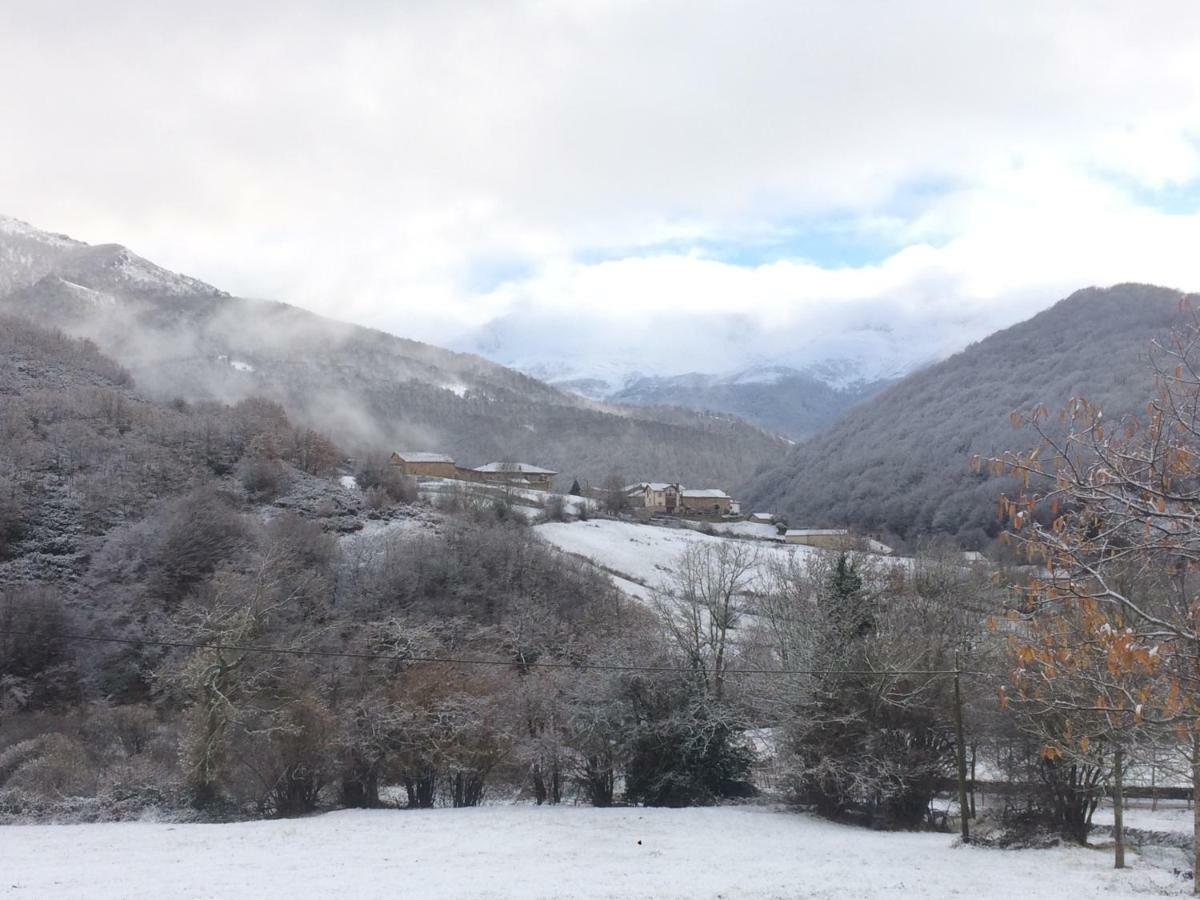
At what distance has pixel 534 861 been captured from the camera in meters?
17.8

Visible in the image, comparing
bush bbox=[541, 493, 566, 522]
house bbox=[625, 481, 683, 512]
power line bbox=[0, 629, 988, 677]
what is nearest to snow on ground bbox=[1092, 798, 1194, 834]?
power line bbox=[0, 629, 988, 677]

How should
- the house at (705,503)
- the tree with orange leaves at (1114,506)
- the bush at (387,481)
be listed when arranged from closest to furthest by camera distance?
the tree with orange leaves at (1114,506) → the bush at (387,481) → the house at (705,503)

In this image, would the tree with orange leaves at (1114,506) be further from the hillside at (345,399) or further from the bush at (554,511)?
the hillside at (345,399)

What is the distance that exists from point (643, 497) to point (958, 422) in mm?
53510

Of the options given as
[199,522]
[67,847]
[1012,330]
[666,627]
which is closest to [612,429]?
[1012,330]

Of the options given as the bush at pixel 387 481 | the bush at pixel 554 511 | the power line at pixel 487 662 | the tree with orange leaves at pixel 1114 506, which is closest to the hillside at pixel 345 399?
the bush at pixel 387 481

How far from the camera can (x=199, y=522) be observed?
45.6 meters

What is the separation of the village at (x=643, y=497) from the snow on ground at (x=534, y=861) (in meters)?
65.4

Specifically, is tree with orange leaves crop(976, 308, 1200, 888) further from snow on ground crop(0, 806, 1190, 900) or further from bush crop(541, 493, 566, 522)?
bush crop(541, 493, 566, 522)

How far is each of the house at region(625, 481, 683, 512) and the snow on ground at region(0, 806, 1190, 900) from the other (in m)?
82.9

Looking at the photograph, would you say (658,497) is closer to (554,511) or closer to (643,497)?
(643,497)

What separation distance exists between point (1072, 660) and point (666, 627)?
2388 centimetres

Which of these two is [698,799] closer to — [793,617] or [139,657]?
[793,617]

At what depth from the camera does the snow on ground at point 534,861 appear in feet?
49.7
